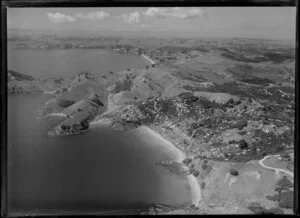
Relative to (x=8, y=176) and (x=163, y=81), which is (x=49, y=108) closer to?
(x=8, y=176)

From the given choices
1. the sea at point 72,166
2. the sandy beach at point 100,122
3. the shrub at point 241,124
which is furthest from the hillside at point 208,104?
the sea at point 72,166

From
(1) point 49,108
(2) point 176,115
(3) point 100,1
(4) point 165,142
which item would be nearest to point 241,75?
(2) point 176,115

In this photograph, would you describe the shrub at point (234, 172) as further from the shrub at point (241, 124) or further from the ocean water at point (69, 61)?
the ocean water at point (69, 61)

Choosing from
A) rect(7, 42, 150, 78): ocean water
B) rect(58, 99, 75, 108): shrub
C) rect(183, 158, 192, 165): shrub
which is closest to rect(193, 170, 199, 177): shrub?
rect(183, 158, 192, 165): shrub

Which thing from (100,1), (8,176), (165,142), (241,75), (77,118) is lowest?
(8,176)

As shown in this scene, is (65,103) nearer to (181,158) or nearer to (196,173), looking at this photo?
(181,158)

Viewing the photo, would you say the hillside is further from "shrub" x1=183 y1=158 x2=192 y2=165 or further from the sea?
the sea
